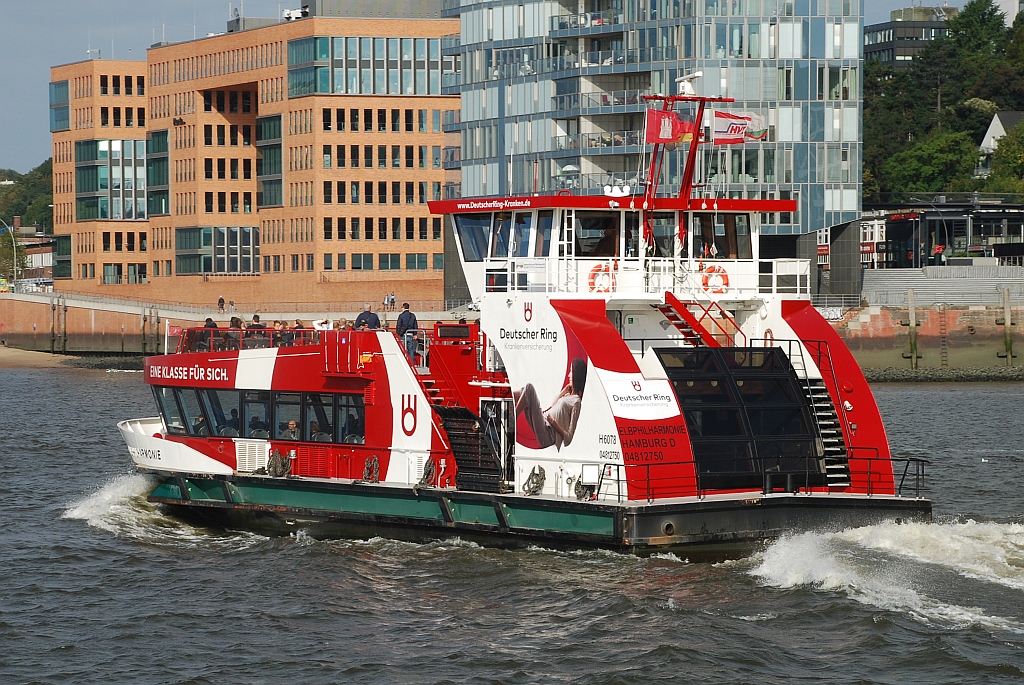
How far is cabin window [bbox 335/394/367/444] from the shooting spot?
84.8 feet

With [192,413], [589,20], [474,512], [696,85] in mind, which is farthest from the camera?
[589,20]

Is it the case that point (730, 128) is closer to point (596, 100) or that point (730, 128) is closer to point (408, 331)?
point (408, 331)

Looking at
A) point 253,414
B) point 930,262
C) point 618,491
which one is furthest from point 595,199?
point 930,262

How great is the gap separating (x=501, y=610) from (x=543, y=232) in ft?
22.8

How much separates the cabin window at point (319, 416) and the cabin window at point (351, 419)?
0.64ft

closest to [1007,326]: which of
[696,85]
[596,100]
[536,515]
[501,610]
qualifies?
[696,85]

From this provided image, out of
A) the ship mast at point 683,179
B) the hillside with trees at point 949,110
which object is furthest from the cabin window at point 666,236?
the hillside with trees at point 949,110

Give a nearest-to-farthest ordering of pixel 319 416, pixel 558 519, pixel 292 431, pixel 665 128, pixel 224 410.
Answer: pixel 558 519
pixel 665 128
pixel 319 416
pixel 292 431
pixel 224 410

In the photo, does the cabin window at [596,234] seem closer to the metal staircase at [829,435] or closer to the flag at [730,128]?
the flag at [730,128]

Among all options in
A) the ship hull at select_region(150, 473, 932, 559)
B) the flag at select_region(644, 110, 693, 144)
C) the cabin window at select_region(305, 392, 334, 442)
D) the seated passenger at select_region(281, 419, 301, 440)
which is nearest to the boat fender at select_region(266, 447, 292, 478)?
the ship hull at select_region(150, 473, 932, 559)

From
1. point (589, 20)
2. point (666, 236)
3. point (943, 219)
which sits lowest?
point (666, 236)

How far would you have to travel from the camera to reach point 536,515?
22.8m

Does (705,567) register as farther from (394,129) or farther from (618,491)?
(394,129)

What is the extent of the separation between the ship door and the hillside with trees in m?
81.1
